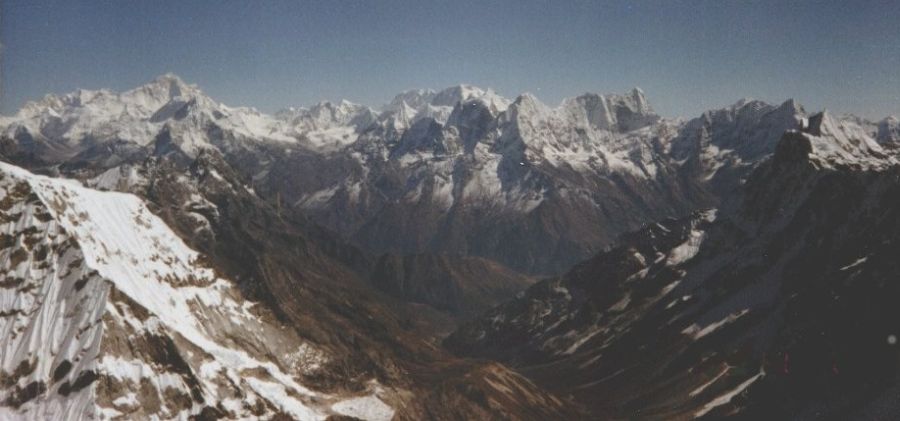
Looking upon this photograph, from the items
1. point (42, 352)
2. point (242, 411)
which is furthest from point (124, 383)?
point (242, 411)

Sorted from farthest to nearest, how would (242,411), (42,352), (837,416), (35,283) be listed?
(242,411), (35,283), (42,352), (837,416)

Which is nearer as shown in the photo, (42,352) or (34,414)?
(34,414)

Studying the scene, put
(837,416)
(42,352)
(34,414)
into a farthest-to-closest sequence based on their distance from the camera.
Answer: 1. (42,352)
2. (34,414)
3. (837,416)

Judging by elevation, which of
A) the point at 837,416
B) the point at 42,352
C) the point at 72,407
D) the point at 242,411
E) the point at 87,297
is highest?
the point at 87,297

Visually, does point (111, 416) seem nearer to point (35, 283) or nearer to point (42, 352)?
point (42, 352)

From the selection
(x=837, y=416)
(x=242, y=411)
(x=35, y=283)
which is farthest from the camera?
(x=242, y=411)

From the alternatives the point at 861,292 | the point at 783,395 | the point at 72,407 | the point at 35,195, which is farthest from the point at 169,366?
the point at 861,292

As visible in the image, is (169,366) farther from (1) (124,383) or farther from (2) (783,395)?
(2) (783,395)

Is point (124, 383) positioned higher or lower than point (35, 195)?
lower

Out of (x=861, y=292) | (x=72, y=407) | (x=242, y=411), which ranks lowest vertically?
(x=861, y=292)
